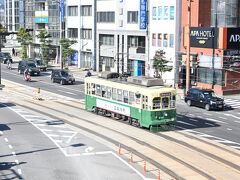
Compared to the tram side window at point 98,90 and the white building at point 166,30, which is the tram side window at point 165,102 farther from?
the white building at point 166,30

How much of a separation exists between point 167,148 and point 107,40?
193ft

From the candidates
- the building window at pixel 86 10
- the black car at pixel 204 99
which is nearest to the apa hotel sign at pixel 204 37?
the black car at pixel 204 99

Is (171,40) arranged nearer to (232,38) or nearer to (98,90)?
(232,38)

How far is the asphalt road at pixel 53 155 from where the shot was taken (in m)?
25.9

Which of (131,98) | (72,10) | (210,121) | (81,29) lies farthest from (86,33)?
(131,98)

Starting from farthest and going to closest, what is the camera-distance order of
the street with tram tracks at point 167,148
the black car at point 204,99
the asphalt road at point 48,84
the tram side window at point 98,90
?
the asphalt road at point 48,84, the black car at point 204,99, the tram side window at point 98,90, the street with tram tracks at point 167,148

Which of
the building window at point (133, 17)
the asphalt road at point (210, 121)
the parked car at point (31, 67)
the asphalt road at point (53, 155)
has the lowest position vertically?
the asphalt road at point (53, 155)

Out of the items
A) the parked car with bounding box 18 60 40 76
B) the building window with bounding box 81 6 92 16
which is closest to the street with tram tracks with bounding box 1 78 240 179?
A: the parked car with bounding box 18 60 40 76

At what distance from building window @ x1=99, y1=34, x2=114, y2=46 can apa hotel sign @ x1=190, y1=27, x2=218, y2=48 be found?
23.1 metres

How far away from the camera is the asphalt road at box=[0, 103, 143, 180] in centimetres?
2588

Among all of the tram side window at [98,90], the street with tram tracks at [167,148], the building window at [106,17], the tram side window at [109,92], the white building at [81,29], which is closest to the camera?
the street with tram tracks at [167,148]

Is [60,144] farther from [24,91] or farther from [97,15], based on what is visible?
[97,15]

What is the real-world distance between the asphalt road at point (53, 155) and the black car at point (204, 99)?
15621 mm

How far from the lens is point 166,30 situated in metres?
71.9
